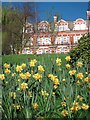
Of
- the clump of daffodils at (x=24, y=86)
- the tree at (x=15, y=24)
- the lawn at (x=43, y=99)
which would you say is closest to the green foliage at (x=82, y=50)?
the lawn at (x=43, y=99)

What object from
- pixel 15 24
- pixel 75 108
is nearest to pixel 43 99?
pixel 75 108

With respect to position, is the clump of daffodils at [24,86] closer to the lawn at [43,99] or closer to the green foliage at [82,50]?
the lawn at [43,99]

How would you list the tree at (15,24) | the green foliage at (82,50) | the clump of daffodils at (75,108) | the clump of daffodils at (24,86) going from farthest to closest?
the tree at (15,24), the green foliage at (82,50), the clump of daffodils at (24,86), the clump of daffodils at (75,108)

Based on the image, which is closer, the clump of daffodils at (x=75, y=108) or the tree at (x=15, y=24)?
the clump of daffodils at (x=75, y=108)

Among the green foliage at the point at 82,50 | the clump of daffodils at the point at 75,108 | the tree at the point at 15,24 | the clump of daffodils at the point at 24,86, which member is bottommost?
the clump of daffodils at the point at 75,108

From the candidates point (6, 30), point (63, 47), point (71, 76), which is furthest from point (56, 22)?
point (71, 76)

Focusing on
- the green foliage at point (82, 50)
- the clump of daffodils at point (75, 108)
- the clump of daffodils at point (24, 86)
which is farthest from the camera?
the green foliage at point (82, 50)

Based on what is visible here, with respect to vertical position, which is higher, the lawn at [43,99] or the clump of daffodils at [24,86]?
the clump of daffodils at [24,86]

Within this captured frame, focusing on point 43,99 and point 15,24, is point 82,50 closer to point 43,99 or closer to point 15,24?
point 43,99

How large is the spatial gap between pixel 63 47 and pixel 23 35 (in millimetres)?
9120

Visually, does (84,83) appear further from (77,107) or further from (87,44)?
(87,44)

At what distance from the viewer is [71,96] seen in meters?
2.25

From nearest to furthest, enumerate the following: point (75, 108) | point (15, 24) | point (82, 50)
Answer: point (75, 108)
point (82, 50)
point (15, 24)

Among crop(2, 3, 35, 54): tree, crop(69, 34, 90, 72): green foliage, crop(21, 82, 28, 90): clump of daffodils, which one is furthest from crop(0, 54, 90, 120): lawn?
crop(2, 3, 35, 54): tree
